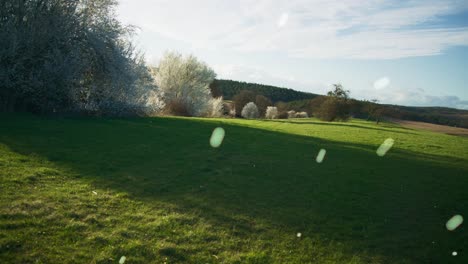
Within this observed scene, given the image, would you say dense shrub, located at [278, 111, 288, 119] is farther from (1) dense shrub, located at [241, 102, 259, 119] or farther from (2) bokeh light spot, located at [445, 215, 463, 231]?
(2) bokeh light spot, located at [445, 215, 463, 231]

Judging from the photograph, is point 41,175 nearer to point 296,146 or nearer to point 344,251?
point 344,251

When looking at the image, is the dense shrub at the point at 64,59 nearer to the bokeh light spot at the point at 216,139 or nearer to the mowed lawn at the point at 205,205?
the mowed lawn at the point at 205,205

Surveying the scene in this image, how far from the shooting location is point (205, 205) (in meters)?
10.2

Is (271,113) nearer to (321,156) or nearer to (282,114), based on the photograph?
(282,114)

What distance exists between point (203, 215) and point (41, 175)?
19.2ft

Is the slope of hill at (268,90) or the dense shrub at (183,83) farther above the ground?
the slope of hill at (268,90)

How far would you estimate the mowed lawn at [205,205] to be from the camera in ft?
24.9

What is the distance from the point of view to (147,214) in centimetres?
910

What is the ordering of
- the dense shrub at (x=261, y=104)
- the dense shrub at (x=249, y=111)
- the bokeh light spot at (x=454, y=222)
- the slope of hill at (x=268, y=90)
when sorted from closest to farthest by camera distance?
the bokeh light spot at (x=454, y=222) < the dense shrub at (x=249, y=111) < the dense shrub at (x=261, y=104) < the slope of hill at (x=268, y=90)

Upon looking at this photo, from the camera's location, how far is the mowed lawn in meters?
Result: 7.59

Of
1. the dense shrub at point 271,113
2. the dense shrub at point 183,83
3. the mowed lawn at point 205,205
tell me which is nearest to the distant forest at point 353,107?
the dense shrub at point 271,113

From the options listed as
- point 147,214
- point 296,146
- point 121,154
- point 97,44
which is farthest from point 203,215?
point 97,44

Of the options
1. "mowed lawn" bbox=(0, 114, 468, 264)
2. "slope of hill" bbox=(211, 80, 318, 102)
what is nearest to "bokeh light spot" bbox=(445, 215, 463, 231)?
"mowed lawn" bbox=(0, 114, 468, 264)

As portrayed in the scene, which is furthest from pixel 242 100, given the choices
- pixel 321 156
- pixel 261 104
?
pixel 321 156
